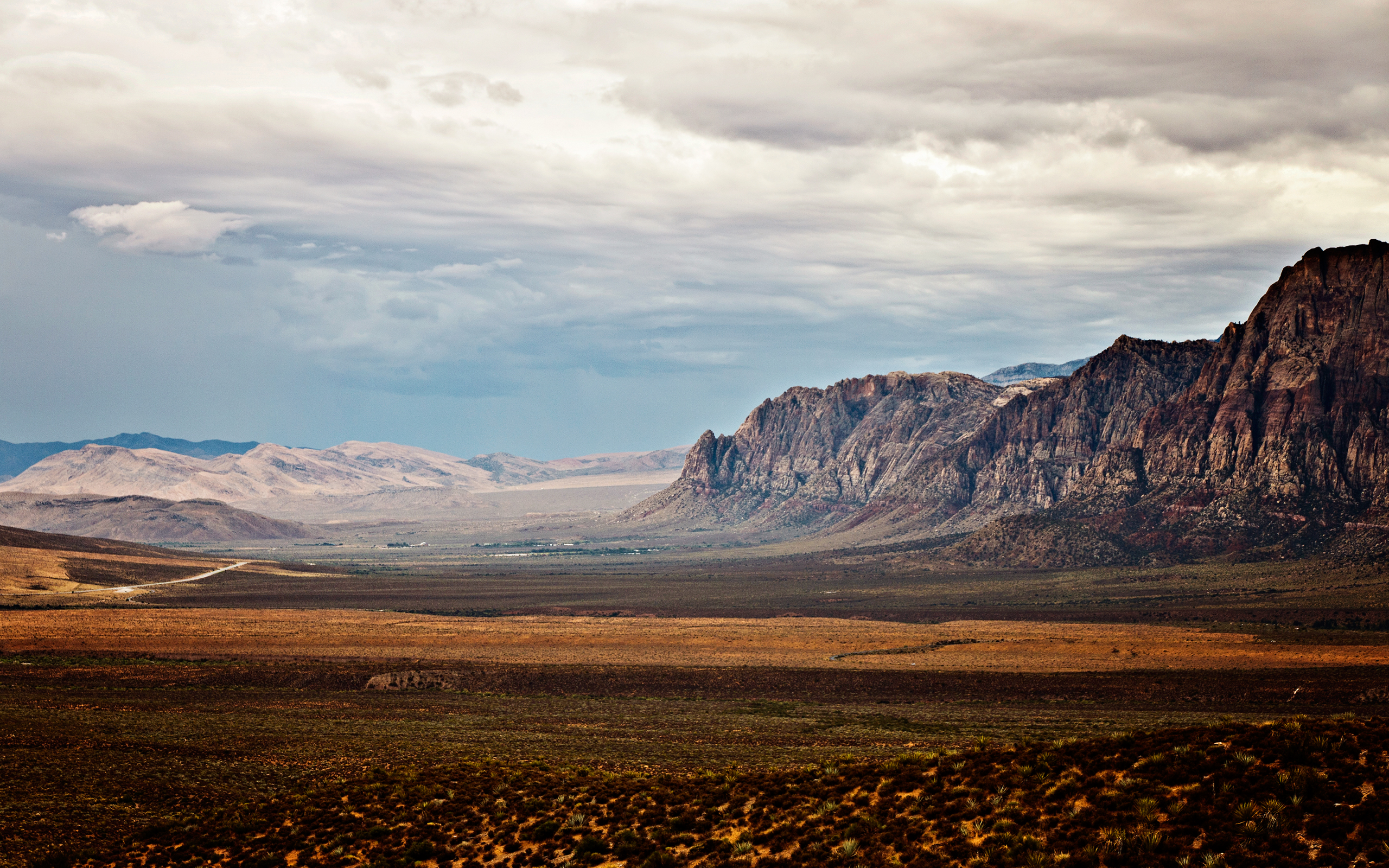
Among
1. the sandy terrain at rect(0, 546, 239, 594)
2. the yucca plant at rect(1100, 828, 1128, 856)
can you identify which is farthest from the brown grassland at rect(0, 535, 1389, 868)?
the sandy terrain at rect(0, 546, 239, 594)

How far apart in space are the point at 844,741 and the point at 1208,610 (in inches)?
3846

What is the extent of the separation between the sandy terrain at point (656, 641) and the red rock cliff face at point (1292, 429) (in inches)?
3039

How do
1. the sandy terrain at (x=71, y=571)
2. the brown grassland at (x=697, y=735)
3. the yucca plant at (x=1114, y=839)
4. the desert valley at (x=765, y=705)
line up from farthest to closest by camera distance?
the sandy terrain at (x=71, y=571), the desert valley at (x=765, y=705), the brown grassland at (x=697, y=735), the yucca plant at (x=1114, y=839)

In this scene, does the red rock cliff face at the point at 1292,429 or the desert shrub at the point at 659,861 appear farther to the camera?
the red rock cliff face at the point at 1292,429

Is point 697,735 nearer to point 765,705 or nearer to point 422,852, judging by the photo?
point 765,705

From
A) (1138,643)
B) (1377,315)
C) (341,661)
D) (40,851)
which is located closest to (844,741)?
(40,851)

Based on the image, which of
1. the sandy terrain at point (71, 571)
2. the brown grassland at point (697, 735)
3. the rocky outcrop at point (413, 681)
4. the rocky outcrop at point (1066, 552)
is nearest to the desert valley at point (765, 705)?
the brown grassland at point (697, 735)

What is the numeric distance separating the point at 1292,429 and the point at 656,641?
→ 135924mm

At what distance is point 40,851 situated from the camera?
2917 cm

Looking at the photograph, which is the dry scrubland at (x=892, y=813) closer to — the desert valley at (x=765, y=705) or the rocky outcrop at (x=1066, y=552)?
the desert valley at (x=765, y=705)

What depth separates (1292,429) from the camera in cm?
17662

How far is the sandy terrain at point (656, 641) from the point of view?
8344 cm

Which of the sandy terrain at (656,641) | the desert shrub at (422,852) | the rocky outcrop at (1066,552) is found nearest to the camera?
the desert shrub at (422,852)

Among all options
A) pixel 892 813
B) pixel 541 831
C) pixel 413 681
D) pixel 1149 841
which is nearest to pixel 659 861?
pixel 541 831
